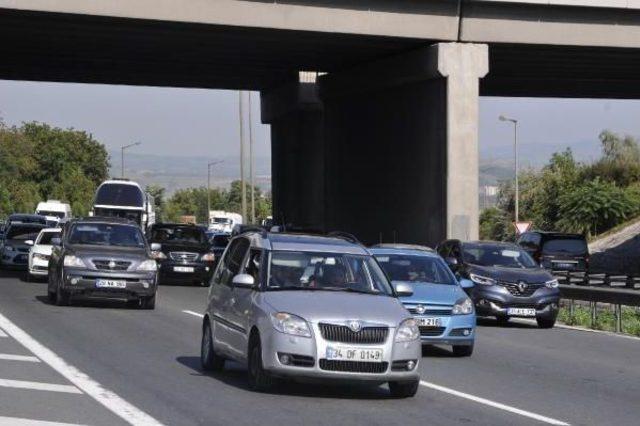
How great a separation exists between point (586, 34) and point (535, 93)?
16614mm

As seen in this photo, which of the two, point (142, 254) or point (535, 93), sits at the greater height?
point (535, 93)

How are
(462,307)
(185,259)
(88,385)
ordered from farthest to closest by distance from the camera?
(185,259) < (462,307) < (88,385)

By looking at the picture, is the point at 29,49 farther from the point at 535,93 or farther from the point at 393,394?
the point at 393,394

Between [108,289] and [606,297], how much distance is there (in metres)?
9.76

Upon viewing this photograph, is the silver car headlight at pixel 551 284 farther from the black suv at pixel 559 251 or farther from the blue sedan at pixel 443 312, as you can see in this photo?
the black suv at pixel 559 251

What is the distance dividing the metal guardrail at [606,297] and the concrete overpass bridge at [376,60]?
9.18 metres

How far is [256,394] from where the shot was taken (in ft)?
43.4

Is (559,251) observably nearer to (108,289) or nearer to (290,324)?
(108,289)

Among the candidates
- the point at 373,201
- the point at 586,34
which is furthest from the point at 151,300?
the point at 373,201

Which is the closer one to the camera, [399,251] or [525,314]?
[399,251]

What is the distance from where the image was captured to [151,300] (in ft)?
86.7

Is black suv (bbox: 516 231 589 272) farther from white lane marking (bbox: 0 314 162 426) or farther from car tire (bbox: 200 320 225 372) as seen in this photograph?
car tire (bbox: 200 320 225 372)

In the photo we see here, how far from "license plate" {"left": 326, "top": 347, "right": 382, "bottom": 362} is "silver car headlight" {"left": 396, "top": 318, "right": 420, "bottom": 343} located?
35 cm

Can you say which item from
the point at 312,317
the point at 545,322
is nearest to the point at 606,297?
the point at 545,322
